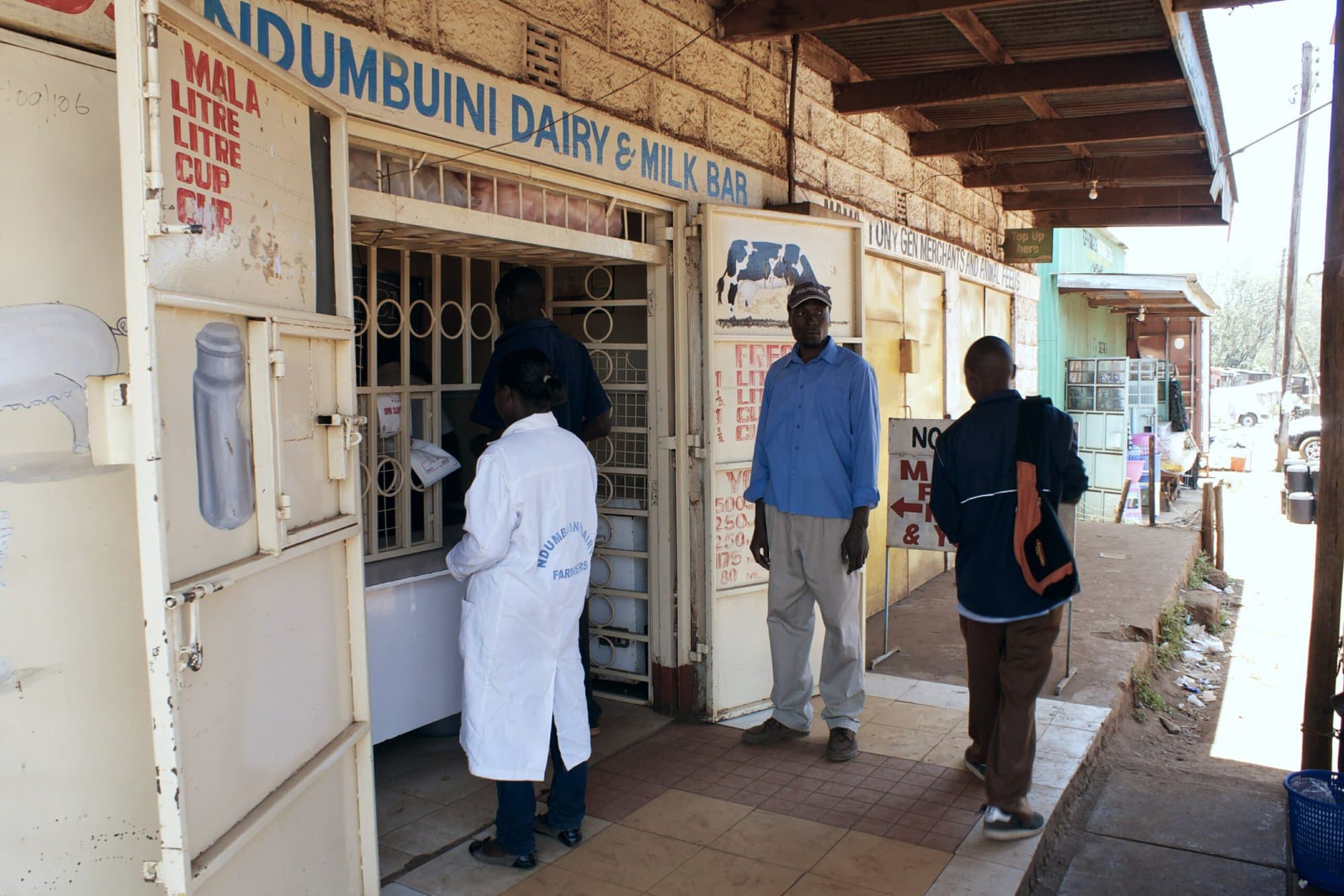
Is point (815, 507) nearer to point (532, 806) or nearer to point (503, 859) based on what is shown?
point (532, 806)

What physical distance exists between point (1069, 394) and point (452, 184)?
16212 millimetres

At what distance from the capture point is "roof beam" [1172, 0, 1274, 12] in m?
4.63

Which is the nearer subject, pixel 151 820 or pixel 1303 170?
pixel 151 820

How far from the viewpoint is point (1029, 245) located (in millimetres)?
10102

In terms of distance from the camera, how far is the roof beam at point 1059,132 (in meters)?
6.71

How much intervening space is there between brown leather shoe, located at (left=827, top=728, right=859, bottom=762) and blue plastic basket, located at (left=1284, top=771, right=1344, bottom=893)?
1678 mm

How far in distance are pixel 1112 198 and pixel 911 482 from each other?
5.24 m

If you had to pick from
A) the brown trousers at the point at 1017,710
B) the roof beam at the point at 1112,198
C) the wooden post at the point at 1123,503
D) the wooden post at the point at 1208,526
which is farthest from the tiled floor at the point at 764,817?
the wooden post at the point at 1123,503

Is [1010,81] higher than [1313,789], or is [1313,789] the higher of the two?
[1010,81]

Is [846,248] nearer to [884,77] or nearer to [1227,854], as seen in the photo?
[884,77]

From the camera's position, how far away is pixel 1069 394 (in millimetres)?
17906

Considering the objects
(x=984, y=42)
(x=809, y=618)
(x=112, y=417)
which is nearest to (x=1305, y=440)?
(x=984, y=42)

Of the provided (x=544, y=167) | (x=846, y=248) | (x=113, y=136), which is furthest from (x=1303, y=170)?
(x=113, y=136)

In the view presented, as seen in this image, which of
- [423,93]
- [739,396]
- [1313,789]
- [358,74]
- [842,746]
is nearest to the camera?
[358,74]
